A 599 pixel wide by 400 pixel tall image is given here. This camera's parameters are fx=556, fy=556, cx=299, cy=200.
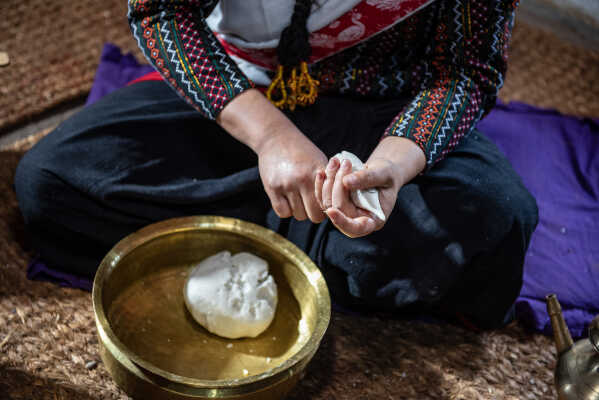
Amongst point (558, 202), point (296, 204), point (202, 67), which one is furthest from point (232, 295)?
point (558, 202)

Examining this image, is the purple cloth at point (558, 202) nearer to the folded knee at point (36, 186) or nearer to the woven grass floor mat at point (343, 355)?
the woven grass floor mat at point (343, 355)

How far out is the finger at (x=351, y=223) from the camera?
32.7 inches

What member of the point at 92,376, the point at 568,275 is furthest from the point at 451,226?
the point at 92,376

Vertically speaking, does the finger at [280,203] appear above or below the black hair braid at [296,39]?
below

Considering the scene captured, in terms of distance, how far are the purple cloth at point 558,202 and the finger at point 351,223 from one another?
60 centimetres

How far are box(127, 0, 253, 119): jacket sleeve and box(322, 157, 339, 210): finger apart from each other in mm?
260

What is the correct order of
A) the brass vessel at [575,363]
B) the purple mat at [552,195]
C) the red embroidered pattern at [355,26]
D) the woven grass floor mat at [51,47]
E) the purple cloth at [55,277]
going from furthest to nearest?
1. the woven grass floor mat at [51,47]
2. the purple mat at [552,195]
3. the purple cloth at [55,277]
4. the red embroidered pattern at [355,26]
5. the brass vessel at [575,363]

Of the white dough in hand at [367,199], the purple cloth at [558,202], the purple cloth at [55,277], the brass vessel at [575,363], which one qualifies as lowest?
the purple cloth at [558,202]

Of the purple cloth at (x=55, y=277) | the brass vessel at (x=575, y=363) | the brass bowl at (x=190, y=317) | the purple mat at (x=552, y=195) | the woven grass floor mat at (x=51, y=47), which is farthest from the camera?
the woven grass floor mat at (x=51, y=47)

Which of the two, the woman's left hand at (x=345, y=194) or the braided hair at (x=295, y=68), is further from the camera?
the braided hair at (x=295, y=68)

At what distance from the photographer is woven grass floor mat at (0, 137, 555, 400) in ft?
3.22

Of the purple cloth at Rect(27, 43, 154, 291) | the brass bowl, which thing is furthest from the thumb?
the purple cloth at Rect(27, 43, 154, 291)

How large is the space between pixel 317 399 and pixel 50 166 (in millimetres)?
681

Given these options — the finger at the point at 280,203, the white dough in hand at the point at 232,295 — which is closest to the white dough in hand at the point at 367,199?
the finger at the point at 280,203
